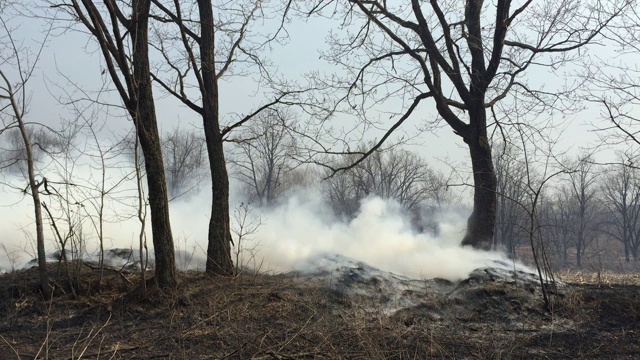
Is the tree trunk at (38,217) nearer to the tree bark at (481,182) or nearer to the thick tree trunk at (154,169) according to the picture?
the thick tree trunk at (154,169)

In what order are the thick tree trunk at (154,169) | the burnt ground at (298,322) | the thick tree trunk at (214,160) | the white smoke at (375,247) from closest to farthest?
1. the burnt ground at (298,322)
2. the thick tree trunk at (154,169)
3. the thick tree trunk at (214,160)
4. the white smoke at (375,247)

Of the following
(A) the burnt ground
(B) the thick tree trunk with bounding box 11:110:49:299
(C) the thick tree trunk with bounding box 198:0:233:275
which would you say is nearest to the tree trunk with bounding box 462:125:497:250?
(A) the burnt ground

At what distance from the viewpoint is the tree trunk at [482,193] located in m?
11.7

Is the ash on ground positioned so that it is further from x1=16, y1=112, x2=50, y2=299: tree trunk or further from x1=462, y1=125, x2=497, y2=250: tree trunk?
x1=16, y1=112, x2=50, y2=299: tree trunk

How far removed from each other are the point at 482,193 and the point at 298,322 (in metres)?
6.14

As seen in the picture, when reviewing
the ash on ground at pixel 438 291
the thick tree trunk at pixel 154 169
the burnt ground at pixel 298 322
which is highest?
→ the thick tree trunk at pixel 154 169

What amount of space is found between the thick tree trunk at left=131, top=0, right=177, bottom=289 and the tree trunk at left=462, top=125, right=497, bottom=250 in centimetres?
686

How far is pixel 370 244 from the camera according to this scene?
55.5ft

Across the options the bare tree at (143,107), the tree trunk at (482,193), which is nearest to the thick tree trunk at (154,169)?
the bare tree at (143,107)

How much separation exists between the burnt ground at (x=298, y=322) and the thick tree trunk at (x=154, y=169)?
40cm

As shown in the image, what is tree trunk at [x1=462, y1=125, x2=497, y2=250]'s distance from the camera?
1172 centimetres

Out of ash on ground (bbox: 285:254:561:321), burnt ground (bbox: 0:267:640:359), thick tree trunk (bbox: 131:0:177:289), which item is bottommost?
burnt ground (bbox: 0:267:640:359)

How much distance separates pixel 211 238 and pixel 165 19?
4315mm

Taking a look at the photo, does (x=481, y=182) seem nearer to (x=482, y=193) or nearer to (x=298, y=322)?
(x=482, y=193)
